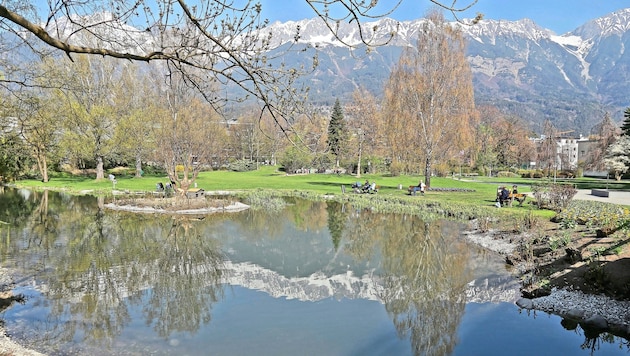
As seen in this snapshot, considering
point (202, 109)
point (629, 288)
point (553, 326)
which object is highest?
point (202, 109)

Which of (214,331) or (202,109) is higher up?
(202,109)

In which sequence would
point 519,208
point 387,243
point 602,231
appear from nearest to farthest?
point 602,231, point 387,243, point 519,208

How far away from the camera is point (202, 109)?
98.5ft

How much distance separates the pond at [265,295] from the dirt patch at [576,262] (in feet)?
2.08

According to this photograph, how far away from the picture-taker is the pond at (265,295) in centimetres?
767

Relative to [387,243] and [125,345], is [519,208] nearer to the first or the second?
[387,243]

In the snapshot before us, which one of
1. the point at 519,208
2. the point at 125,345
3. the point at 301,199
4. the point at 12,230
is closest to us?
the point at 125,345

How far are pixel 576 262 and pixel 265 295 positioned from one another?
7580 millimetres

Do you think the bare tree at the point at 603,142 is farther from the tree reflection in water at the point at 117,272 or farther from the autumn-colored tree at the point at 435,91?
the tree reflection in water at the point at 117,272

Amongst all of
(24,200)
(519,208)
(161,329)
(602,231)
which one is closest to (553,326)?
(602,231)

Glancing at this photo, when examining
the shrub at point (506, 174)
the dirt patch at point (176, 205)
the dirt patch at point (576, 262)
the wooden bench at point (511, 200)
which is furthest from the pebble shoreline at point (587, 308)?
the shrub at point (506, 174)

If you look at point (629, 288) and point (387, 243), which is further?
point (387, 243)

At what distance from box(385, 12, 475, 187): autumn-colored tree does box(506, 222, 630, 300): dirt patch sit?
1632 centimetres

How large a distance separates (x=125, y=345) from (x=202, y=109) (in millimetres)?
24238
